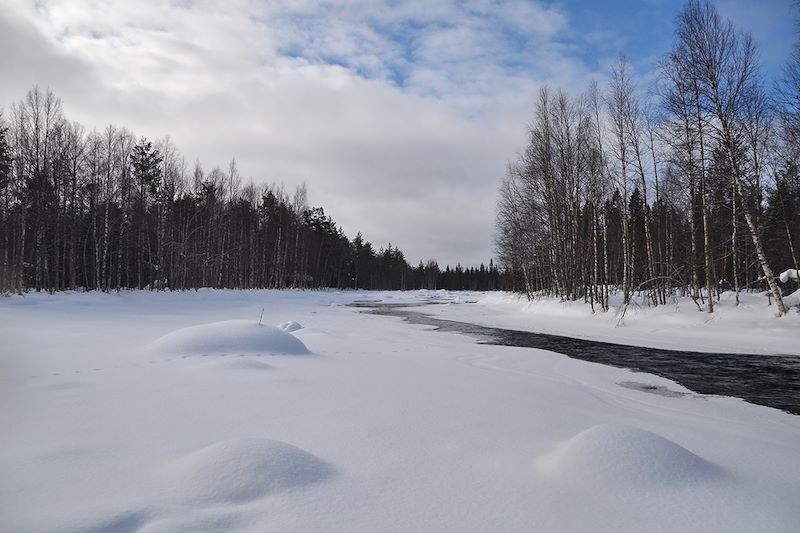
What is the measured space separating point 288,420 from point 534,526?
2912 millimetres

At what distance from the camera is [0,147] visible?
Result: 25547 mm

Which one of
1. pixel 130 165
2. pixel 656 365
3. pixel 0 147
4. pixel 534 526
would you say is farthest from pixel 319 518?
pixel 130 165

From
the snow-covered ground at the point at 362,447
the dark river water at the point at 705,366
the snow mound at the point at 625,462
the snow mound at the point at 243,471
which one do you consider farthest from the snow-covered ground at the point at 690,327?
the snow mound at the point at 243,471

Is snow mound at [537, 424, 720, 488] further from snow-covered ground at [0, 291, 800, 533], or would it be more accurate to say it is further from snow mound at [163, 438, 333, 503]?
snow mound at [163, 438, 333, 503]

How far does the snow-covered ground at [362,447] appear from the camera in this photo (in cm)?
268

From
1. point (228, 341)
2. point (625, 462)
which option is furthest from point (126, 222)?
point (625, 462)

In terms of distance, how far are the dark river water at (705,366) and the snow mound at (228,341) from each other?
675 centimetres

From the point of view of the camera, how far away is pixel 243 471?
2986 mm

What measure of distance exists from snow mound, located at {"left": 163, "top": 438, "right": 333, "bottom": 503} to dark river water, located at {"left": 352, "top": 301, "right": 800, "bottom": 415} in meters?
6.50

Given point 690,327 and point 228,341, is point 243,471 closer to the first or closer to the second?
point 228,341

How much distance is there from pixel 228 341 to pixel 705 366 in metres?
10.7

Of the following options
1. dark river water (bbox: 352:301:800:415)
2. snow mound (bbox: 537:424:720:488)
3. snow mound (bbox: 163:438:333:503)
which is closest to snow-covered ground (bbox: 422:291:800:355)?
dark river water (bbox: 352:301:800:415)

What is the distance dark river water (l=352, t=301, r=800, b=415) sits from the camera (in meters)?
7.17

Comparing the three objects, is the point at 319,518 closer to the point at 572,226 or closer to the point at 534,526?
the point at 534,526
